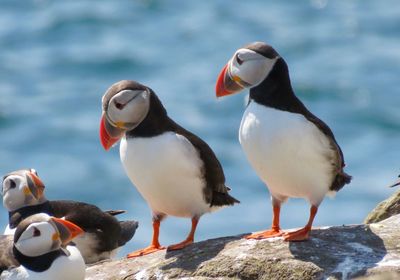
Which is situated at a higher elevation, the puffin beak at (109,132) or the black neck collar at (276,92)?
the black neck collar at (276,92)

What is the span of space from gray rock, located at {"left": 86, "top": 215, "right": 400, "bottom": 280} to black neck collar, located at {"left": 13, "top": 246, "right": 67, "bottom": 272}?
33 centimetres

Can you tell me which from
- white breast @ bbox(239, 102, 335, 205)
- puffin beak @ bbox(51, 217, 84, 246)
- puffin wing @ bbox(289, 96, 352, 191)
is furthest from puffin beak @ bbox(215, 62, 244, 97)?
puffin beak @ bbox(51, 217, 84, 246)

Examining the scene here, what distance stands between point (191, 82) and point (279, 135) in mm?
16057

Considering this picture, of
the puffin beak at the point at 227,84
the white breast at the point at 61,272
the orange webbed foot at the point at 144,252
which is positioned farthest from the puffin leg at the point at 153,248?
the puffin beak at the point at 227,84

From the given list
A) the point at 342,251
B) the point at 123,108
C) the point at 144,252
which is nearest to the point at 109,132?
the point at 123,108

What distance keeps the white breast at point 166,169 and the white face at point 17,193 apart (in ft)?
4.20

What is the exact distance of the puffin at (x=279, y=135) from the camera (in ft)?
26.7

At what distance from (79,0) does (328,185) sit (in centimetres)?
2167

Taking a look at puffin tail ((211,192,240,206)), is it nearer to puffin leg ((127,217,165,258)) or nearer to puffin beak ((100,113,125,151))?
puffin leg ((127,217,165,258))

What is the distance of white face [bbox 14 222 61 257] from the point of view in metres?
8.32

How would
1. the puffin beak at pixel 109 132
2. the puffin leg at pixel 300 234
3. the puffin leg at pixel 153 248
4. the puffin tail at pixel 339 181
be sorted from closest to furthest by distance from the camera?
the puffin leg at pixel 300 234 < the puffin tail at pixel 339 181 < the puffin beak at pixel 109 132 < the puffin leg at pixel 153 248

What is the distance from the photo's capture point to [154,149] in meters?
8.48

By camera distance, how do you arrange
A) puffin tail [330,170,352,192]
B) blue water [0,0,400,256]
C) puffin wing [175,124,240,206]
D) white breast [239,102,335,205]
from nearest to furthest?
white breast [239,102,335,205], puffin tail [330,170,352,192], puffin wing [175,124,240,206], blue water [0,0,400,256]

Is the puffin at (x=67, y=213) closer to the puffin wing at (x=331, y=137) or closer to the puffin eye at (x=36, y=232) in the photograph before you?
the puffin eye at (x=36, y=232)
